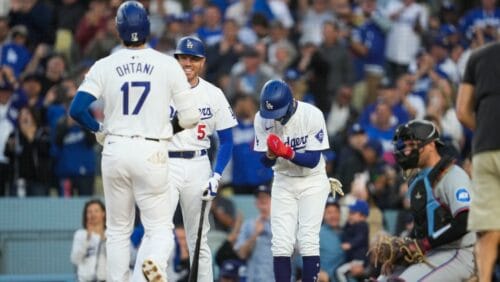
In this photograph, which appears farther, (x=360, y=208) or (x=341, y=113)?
(x=341, y=113)

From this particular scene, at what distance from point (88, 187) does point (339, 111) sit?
3.80 metres

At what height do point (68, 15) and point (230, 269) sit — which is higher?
point (68, 15)

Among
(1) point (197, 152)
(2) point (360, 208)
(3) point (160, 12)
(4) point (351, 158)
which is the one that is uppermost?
(3) point (160, 12)

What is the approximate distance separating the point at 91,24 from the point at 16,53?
1424 millimetres

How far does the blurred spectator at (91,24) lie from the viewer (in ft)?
62.8

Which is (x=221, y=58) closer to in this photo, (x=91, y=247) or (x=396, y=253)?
(x=91, y=247)

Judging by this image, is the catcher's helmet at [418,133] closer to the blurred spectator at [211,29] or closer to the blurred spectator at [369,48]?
the blurred spectator at [211,29]

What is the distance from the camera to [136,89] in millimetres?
9781

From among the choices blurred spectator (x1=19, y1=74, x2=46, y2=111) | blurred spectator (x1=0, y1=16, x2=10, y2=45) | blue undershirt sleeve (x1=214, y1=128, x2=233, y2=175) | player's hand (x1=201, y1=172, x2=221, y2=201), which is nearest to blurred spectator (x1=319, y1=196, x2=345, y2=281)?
blue undershirt sleeve (x1=214, y1=128, x2=233, y2=175)

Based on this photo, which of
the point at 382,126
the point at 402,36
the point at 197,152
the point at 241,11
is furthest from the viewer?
the point at 241,11

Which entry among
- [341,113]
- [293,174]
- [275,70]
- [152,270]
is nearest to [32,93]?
[275,70]

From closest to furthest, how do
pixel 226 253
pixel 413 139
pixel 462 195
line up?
pixel 462 195 < pixel 413 139 < pixel 226 253

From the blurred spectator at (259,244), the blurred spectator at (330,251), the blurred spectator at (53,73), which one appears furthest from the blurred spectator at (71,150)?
the blurred spectator at (330,251)

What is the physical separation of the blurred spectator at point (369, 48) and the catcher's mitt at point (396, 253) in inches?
348
